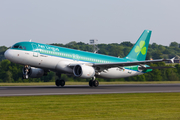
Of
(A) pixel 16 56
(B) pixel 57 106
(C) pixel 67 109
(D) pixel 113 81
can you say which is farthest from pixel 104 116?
(D) pixel 113 81

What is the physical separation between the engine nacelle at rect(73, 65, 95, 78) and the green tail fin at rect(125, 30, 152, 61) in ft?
41.3

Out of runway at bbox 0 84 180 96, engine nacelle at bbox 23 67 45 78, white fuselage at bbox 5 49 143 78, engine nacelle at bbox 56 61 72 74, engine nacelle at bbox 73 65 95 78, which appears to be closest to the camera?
runway at bbox 0 84 180 96

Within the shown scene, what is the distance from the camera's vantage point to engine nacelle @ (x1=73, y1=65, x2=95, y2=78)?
3453 cm

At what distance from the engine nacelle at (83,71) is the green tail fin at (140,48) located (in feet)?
41.3

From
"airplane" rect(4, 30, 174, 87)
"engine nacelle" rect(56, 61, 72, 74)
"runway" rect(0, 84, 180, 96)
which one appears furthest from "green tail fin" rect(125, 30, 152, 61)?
"engine nacelle" rect(56, 61, 72, 74)

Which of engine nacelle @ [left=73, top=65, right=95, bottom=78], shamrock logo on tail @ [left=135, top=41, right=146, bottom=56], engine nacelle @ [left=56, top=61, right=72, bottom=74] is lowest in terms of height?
engine nacelle @ [left=73, top=65, right=95, bottom=78]

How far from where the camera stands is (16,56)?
3312 centimetres

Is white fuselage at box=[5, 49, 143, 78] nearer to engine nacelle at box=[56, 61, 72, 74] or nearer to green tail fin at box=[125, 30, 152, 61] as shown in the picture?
engine nacelle at box=[56, 61, 72, 74]

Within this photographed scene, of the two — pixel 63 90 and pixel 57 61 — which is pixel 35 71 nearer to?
pixel 57 61

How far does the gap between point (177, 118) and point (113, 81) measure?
44.5 m

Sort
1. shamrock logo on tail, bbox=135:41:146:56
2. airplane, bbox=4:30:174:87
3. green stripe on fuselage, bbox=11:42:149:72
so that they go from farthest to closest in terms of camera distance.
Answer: shamrock logo on tail, bbox=135:41:146:56, green stripe on fuselage, bbox=11:42:149:72, airplane, bbox=4:30:174:87

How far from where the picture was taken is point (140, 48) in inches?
1847

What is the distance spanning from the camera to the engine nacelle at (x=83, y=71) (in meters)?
34.5

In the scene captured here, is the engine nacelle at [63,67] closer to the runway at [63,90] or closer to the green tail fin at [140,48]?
the runway at [63,90]
